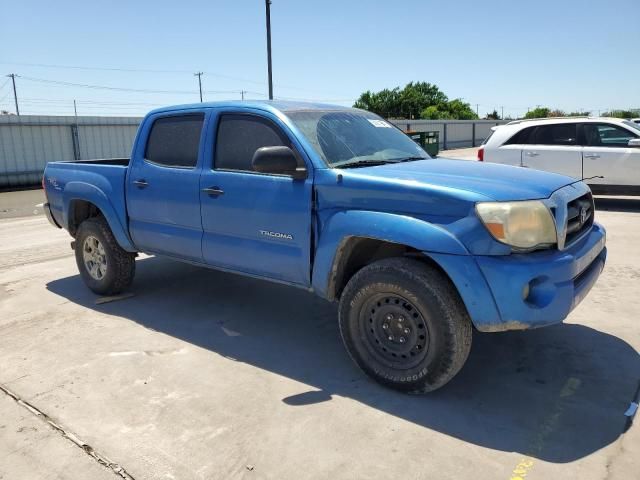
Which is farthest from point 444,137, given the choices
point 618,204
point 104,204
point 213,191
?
point 213,191

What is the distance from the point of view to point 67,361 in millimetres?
4113

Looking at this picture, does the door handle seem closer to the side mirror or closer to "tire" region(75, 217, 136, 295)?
the side mirror

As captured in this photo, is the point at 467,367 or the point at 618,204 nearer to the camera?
the point at 467,367

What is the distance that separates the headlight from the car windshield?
45.7 inches

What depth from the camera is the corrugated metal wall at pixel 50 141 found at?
61.9ft

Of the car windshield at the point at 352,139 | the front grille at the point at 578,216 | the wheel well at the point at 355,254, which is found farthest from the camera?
the car windshield at the point at 352,139

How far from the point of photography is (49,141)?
1995 cm

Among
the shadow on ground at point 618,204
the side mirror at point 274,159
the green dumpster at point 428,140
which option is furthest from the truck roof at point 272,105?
the green dumpster at point 428,140

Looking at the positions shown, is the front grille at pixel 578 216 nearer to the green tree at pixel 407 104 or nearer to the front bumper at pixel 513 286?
the front bumper at pixel 513 286

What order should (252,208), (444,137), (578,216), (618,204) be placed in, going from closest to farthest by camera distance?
(578,216) < (252,208) < (618,204) < (444,137)

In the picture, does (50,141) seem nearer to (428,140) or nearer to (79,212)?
(79,212)

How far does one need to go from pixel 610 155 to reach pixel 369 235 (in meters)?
8.58

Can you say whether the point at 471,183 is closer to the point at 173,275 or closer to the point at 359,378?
the point at 359,378

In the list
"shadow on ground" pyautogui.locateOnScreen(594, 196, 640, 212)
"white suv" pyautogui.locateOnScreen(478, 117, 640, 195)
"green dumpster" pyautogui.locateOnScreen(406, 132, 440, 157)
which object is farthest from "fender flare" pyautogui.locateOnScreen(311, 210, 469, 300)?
"green dumpster" pyautogui.locateOnScreen(406, 132, 440, 157)
